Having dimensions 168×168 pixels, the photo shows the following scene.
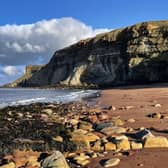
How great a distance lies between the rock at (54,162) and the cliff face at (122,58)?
64.4 metres

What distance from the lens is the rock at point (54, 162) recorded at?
658cm

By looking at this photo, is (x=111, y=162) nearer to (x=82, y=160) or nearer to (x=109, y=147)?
(x=82, y=160)

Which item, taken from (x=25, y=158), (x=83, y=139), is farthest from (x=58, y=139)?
(x=25, y=158)

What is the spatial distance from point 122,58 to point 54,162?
76044 mm

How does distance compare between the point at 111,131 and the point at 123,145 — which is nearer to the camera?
the point at 123,145

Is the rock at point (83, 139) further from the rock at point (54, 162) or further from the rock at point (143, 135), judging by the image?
the rock at point (54, 162)

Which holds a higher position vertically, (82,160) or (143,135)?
(143,135)

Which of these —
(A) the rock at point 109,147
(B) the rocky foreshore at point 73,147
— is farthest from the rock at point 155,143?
(A) the rock at point 109,147

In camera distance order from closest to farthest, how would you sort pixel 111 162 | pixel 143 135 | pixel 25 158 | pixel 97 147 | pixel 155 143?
pixel 111 162, pixel 25 158, pixel 155 143, pixel 97 147, pixel 143 135

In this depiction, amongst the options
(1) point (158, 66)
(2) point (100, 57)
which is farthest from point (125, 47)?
(1) point (158, 66)

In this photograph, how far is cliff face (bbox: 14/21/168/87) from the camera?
2857 inches

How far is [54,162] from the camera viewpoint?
6703mm

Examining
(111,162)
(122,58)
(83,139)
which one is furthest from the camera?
(122,58)

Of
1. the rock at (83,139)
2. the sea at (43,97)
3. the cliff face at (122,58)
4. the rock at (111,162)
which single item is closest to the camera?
the rock at (111,162)
